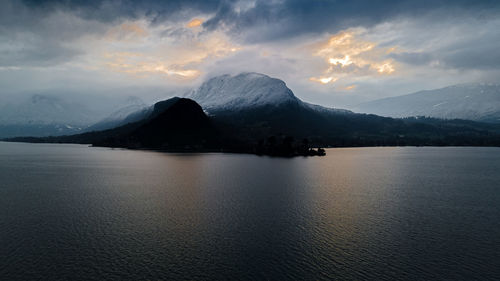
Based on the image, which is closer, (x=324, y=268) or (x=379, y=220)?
(x=324, y=268)

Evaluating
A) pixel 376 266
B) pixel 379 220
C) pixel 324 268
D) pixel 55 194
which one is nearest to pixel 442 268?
pixel 376 266

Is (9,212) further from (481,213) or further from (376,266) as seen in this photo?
(481,213)

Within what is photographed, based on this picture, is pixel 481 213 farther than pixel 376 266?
Yes

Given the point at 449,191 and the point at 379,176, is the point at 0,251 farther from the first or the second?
the point at 379,176

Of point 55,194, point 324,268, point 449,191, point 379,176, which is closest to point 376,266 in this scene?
point 324,268

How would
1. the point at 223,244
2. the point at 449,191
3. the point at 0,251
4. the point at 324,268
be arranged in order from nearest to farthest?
the point at 324,268
the point at 0,251
the point at 223,244
the point at 449,191

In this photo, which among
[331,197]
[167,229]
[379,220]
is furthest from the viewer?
[331,197]
